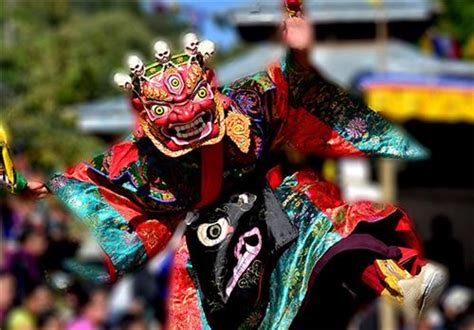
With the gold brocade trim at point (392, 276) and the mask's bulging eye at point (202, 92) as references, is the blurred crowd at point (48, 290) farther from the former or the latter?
the gold brocade trim at point (392, 276)

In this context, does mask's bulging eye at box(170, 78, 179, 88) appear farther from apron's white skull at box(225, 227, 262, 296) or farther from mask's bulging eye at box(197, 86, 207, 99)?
apron's white skull at box(225, 227, 262, 296)


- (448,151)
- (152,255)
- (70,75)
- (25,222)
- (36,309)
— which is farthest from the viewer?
(70,75)

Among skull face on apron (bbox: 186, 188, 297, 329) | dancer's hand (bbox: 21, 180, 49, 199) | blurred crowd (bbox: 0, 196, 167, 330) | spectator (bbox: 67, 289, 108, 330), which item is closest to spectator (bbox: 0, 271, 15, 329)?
blurred crowd (bbox: 0, 196, 167, 330)

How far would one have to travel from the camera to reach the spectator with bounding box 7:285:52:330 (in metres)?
7.02

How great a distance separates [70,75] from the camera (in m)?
17.3

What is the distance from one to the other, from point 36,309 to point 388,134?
3.59 m

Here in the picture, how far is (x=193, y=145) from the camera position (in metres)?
3.96

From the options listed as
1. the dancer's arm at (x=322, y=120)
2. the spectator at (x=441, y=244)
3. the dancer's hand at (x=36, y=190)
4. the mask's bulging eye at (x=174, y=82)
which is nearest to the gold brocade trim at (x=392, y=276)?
the dancer's arm at (x=322, y=120)

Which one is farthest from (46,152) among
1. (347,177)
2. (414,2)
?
(414,2)

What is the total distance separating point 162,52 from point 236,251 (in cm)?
68

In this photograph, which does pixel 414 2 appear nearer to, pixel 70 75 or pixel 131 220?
pixel 70 75

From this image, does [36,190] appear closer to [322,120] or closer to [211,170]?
[211,170]

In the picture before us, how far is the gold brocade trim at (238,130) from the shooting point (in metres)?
4.03

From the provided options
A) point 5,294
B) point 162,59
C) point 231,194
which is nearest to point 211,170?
point 231,194
